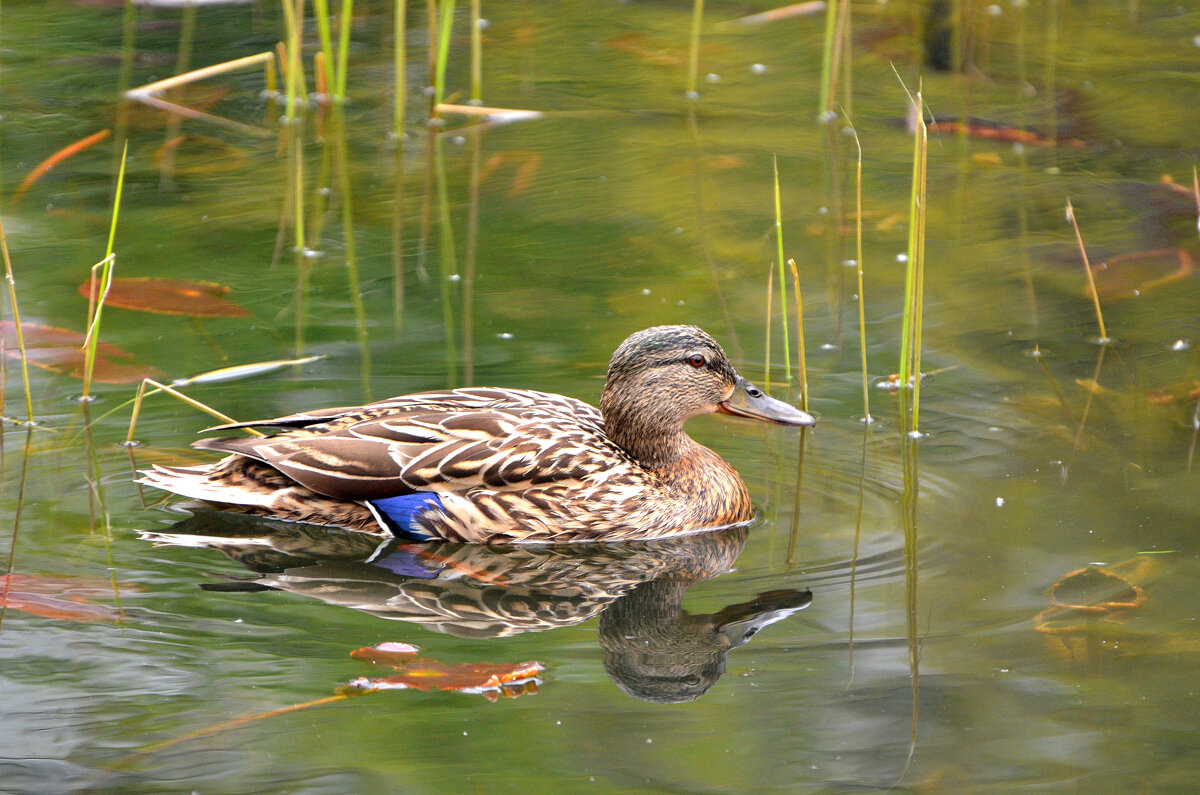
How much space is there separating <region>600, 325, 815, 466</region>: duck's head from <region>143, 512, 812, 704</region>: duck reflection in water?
1.57ft

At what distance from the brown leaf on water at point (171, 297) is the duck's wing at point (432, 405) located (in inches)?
64.4

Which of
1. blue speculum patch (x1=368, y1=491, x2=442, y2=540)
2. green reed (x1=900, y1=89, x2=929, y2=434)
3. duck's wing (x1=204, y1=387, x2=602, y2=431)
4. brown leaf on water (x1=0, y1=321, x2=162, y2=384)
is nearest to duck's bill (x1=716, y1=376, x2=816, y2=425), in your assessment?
green reed (x1=900, y1=89, x2=929, y2=434)

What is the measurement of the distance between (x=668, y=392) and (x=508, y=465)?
2.48 feet

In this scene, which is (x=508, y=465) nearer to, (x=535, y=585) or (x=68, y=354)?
(x=535, y=585)

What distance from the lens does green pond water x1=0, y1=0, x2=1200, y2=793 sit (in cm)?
460

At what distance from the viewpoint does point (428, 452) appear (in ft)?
20.2

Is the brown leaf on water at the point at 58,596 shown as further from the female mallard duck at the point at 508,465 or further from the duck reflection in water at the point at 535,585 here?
the female mallard duck at the point at 508,465

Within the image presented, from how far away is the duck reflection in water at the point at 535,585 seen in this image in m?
5.16

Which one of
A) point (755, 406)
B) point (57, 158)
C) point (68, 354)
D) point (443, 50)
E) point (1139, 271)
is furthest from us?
point (443, 50)

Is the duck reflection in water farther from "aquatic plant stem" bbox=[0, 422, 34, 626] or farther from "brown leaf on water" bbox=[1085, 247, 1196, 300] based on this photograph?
"brown leaf on water" bbox=[1085, 247, 1196, 300]

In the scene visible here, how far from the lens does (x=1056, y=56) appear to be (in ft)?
39.7

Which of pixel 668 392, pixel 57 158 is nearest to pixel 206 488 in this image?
pixel 668 392

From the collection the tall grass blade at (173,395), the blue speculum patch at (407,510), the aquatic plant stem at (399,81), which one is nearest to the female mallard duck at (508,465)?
the blue speculum patch at (407,510)

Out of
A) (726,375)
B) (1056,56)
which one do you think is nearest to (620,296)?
(726,375)
